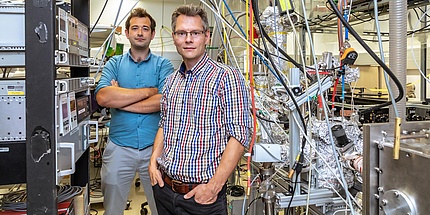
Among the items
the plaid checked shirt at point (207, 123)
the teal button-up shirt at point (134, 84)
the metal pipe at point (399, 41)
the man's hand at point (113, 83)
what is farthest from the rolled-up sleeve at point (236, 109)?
the man's hand at point (113, 83)

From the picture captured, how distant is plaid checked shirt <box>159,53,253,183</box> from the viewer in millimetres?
1407

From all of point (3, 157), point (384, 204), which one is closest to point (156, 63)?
point (3, 157)

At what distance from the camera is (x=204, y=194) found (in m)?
1.40

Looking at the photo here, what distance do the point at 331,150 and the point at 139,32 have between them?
1.31 m

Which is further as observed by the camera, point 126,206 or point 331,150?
point 126,206

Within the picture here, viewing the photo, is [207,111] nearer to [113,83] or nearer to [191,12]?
[191,12]

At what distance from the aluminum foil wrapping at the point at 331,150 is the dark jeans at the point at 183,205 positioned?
41cm

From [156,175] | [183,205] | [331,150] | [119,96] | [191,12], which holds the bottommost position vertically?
[183,205]

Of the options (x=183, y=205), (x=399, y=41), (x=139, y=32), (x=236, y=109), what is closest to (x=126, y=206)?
(x=139, y=32)

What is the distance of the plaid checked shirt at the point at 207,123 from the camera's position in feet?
4.62

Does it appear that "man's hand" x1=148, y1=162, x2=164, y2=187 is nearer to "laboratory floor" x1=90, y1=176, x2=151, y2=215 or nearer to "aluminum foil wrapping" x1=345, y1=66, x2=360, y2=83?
"aluminum foil wrapping" x1=345, y1=66, x2=360, y2=83

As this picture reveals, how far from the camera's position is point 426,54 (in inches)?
128

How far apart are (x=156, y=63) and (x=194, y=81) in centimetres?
73

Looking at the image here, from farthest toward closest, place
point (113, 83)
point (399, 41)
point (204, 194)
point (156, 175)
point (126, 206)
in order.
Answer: point (126, 206) → point (113, 83) → point (156, 175) → point (204, 194) → point (399, 41)
